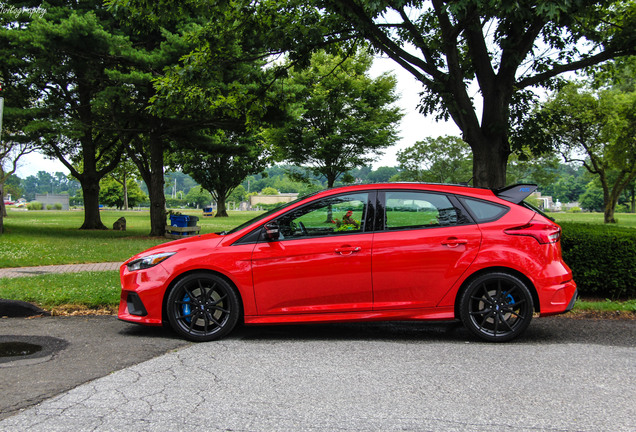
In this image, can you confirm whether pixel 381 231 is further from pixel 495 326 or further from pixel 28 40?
pixel 28 40

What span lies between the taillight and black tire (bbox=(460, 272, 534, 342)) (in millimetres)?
454

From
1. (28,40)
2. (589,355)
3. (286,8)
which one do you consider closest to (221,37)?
(286,8)

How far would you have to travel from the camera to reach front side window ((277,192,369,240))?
538 centimetres

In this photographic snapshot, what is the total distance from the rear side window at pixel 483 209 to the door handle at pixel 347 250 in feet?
A: 4.05

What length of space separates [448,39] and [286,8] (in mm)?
3162

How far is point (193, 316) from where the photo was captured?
5246mm

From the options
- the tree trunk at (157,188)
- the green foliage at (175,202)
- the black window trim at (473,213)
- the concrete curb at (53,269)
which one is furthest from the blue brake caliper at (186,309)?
the green foliage at (175,202)

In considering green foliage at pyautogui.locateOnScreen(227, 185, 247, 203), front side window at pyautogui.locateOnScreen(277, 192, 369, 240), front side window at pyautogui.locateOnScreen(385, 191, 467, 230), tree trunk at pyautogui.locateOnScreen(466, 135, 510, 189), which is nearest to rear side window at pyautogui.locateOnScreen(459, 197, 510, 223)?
front side window at pyautogui.locateOnScreen(385, 191, 467, 230)

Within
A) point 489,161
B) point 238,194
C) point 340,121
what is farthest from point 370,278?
point 238,194

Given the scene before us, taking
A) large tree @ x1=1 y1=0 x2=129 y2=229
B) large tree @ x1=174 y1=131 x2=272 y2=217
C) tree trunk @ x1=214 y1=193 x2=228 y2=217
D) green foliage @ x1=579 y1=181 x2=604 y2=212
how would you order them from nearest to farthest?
large tree @ x1=1 y1=0 x2=129 y2=229 → large tree @ x1=174 y1=131 x2=272 y2=217 → tree trunk @ x1=214 y1=193 x2=228 y2=217 → green foliage @ x1=579 y1=181 x2=604 y2=212

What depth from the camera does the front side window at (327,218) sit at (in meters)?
5.38

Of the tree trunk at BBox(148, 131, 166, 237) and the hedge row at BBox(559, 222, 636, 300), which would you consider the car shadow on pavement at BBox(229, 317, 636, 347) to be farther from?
the tree trunk at BBox(148, 131, 166, 237)

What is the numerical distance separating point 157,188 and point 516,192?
1760cm

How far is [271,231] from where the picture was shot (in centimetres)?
525
